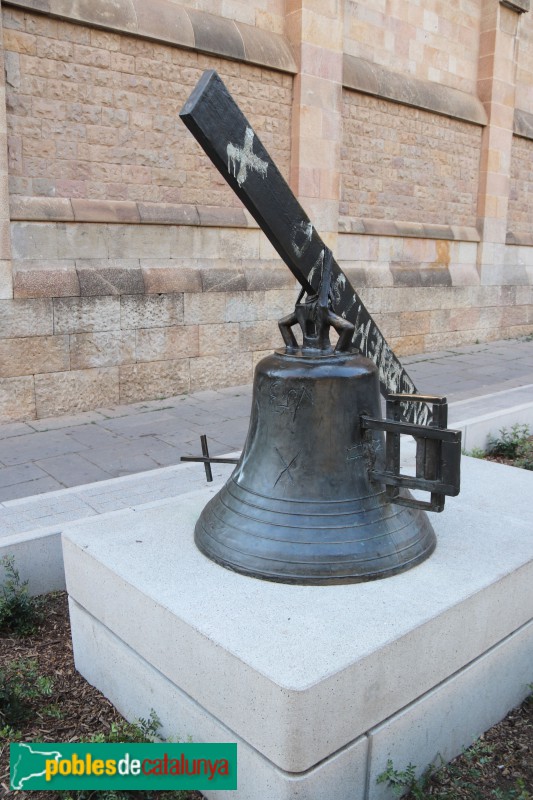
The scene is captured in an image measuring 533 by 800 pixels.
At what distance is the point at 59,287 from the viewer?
21.7 ft

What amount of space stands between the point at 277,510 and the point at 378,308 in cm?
784

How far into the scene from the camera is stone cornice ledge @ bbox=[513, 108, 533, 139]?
40.3ft

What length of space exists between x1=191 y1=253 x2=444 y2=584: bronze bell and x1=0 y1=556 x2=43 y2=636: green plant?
1.06m

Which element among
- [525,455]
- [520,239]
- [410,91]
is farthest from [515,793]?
[520,239]

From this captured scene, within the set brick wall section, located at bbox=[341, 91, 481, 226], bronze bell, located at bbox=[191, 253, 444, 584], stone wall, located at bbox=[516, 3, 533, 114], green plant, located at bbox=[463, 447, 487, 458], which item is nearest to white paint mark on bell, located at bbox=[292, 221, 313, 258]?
bronze bell, located at bbox=[191, 253, 444, 584]

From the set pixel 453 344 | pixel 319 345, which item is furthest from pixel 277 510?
pixel 453 344

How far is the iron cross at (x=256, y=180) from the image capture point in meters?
2.21

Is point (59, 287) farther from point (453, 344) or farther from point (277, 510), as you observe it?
point (453, 344)

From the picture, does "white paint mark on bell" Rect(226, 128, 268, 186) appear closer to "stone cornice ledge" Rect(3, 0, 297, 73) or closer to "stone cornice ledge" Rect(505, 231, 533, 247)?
"stone cornice ledge" Rect(3, 0, 297, 73)

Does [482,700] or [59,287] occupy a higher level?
[59,287]

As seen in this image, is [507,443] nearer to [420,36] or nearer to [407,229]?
[407,229]

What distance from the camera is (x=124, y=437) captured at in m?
6.10

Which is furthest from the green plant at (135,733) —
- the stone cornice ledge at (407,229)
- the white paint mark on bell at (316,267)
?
the stone cornice ledge at (407,229)

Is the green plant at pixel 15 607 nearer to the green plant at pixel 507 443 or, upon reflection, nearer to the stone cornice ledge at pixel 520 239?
the green plant at pixel 507 443
